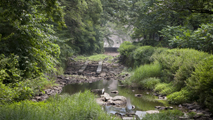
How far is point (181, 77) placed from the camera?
27.3 feet

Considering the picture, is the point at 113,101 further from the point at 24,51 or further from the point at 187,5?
the point at 187,5

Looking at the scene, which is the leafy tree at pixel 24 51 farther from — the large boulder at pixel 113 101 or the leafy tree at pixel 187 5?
the leafy tree at pixel 187 5

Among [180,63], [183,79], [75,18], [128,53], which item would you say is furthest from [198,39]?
[128,53]

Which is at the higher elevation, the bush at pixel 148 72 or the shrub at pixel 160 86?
the bush at pixel 148 72

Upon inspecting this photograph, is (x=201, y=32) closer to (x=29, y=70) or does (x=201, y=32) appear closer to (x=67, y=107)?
(x=67, y=107)

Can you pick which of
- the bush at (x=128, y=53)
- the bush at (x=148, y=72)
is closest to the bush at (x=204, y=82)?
the bush at (x=148, y=72)

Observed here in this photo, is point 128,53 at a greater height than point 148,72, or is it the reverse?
point 128,53

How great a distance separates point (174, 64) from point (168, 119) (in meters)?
4.60

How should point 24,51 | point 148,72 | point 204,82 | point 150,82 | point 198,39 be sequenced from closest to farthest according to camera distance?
point 204,82 < point 24,51 < point 198,39 < point 150,82 < point 148,72

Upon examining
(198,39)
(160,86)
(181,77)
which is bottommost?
(160,86)

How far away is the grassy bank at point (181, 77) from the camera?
21.5 ft

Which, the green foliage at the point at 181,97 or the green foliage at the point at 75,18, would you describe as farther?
the green foliage at the point at 75,18

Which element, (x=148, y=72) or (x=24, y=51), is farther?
(x=148, y=72)

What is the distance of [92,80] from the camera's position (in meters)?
13.6
